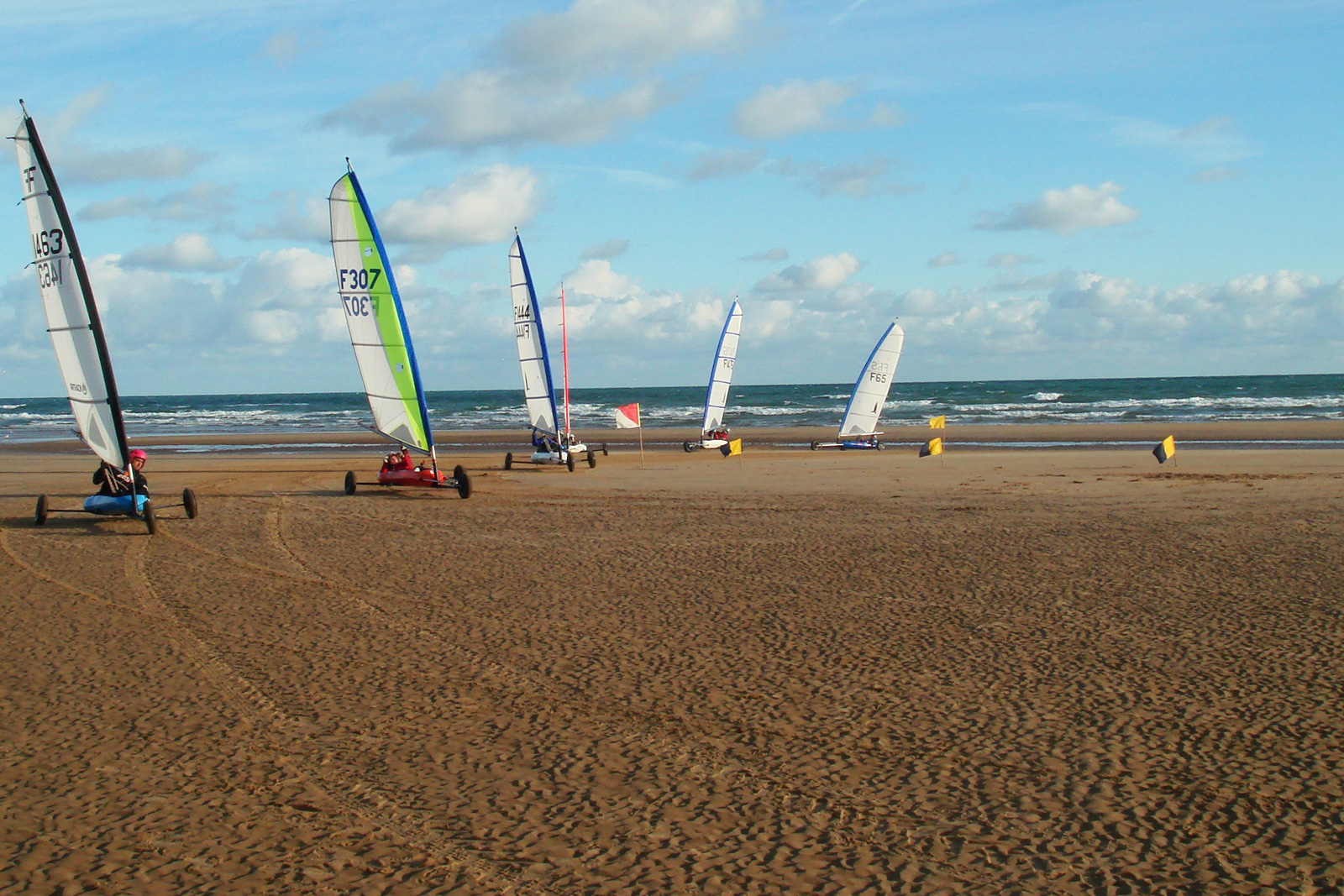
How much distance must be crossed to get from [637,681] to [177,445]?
3621 centimetres

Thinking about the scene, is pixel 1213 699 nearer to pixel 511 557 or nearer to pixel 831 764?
pixel 831 764

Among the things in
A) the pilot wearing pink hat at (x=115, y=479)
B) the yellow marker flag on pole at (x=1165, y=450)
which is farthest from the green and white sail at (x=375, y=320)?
the yellow marker flag on pole at (x=1165, y=450)

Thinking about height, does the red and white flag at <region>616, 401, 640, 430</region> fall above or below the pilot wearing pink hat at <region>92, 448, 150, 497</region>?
below

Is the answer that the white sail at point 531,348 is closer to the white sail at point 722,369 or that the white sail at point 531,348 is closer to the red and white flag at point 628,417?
the red and white flag at point 628,417

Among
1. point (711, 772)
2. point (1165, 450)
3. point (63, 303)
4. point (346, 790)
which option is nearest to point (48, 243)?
Result: point (63, 303)

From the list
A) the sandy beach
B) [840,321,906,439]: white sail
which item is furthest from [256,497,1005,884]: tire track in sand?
[840,321,906,439]: white sail

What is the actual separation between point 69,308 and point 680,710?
33.5ft

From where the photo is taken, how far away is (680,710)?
5727mm

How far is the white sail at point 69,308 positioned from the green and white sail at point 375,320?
4.12m

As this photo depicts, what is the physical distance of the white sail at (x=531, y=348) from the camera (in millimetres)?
22844

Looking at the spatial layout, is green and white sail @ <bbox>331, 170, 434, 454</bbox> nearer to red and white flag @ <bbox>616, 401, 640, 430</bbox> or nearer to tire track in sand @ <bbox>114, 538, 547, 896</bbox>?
red and white flag @ <bbox>616, 401, 640, 430</bbox>

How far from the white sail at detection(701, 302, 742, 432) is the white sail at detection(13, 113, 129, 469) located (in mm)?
20373

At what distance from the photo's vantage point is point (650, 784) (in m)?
4.70

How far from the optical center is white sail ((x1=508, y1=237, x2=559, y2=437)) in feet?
74.9
